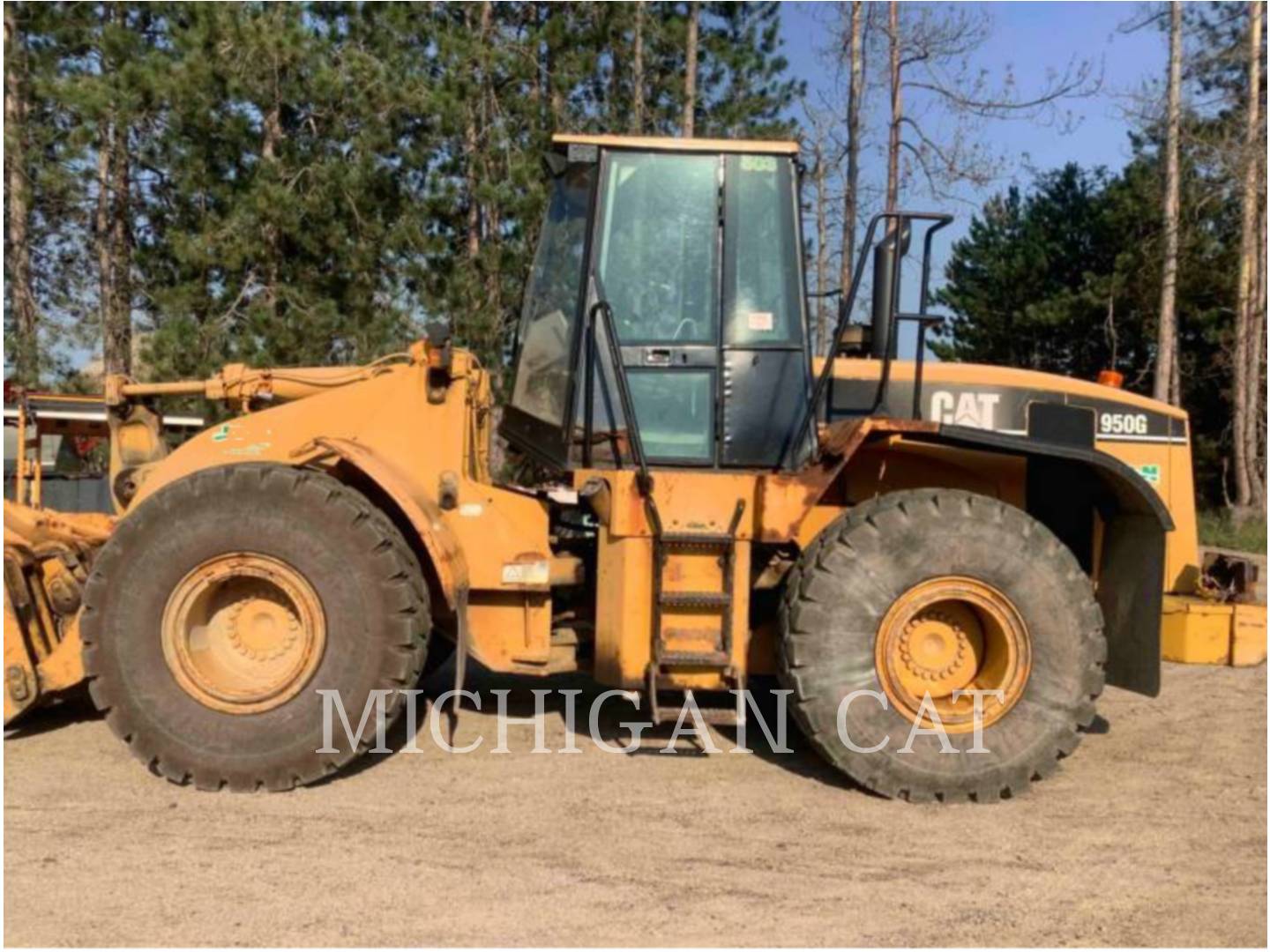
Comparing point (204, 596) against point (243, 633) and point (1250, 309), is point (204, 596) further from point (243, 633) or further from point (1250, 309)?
point (1250, 309)

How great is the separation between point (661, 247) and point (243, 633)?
2471 millimetres

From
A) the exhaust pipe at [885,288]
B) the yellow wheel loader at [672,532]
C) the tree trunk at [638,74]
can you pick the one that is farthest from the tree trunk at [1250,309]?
the exhaust pipe at [885,288]

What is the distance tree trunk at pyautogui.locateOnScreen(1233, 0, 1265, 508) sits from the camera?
1572 cm

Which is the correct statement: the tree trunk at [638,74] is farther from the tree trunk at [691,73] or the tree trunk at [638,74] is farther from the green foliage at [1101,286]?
the green foliage at [1101,286]

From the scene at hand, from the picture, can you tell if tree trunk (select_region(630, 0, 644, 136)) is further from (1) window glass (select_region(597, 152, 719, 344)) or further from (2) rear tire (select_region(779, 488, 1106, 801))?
(2) rear tire (select_region(779, 488, 1106, 801))

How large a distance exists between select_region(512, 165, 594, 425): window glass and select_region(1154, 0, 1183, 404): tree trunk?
44.7 feet

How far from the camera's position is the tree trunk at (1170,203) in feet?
51.2

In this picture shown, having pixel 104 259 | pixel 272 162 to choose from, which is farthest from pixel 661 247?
pixel 104 259

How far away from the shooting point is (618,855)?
153 inches

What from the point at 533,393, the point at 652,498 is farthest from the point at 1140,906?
the point at 533,393

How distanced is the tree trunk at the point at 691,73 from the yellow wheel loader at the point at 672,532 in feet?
31.7

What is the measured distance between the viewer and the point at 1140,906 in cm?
354

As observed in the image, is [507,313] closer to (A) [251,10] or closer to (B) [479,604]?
(A) [251,10]

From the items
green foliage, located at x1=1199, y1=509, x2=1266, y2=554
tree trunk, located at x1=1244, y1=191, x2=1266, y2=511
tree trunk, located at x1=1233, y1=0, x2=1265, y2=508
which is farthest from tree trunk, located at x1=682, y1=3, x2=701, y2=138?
green foliage, located at x1=1199, y1=509, x2=1266, y2=554
